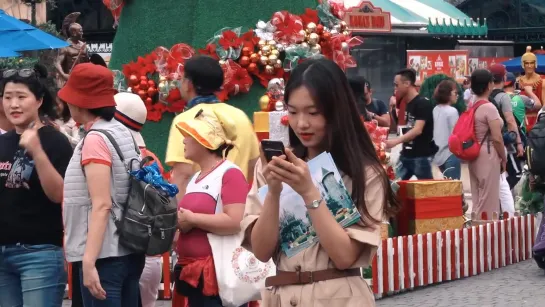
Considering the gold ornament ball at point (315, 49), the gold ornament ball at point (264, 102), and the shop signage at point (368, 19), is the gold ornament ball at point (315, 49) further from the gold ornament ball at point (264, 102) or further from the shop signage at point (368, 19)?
the shop signage at point (368, 19)

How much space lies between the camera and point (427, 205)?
9.88 meters

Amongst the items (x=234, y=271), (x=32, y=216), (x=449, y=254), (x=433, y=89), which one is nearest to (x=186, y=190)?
(x=234, y=271)

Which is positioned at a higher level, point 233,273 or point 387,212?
point 387,212

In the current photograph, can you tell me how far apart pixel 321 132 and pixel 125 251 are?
65.6 inches

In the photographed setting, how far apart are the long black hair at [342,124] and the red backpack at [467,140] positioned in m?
7.69

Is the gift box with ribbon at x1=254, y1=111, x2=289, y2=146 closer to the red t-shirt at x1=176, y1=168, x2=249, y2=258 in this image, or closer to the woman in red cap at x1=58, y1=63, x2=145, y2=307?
the red t-shirt at x1=176, y1=168, x2=249, y2=258

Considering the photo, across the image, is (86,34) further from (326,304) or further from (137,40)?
(326,304)

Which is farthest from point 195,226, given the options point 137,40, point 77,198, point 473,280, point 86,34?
point 86,34

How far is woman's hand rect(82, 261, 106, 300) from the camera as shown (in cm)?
503

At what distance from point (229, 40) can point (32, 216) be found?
357 centimetres

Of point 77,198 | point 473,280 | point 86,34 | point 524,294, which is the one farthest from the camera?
point 86,34

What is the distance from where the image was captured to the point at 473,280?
10008 mm

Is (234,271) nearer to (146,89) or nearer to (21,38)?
(146,89)

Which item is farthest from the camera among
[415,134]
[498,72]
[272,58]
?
[498,72]
